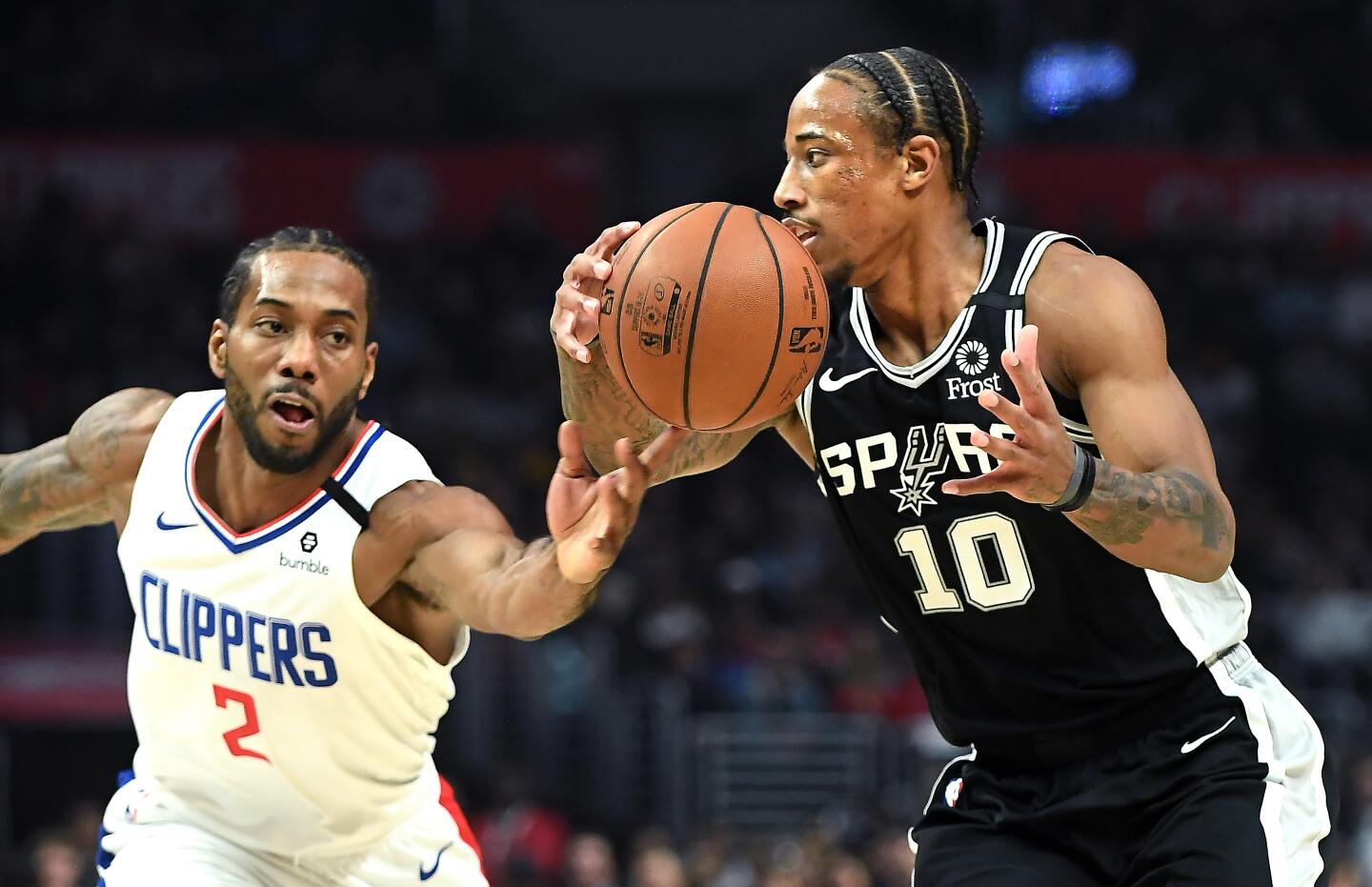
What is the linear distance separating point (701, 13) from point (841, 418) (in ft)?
43.0

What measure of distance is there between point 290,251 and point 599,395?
842mm

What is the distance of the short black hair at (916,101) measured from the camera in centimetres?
370

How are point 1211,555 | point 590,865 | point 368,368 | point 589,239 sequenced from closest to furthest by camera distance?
1. point 1211,555
2. point 368,368
3. point 590,865
4. point 589,239

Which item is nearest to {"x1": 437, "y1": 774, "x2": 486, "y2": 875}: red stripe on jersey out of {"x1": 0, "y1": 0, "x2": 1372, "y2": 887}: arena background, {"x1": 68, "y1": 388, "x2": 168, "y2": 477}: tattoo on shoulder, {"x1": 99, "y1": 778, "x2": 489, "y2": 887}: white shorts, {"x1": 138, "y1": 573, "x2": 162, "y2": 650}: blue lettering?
{"x1": 99, "y1": 778, "x2": 489, "y2": 887}: white shorts

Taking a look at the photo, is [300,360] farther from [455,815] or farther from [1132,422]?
[1132,422]

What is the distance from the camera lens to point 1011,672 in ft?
11.7

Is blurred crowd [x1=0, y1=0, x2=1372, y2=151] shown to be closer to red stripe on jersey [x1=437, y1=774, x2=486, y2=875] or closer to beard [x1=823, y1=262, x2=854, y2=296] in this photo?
red stripe on jersey [x1=437, y1=774, x2=486, y2=875]

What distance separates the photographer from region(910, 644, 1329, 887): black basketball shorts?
3307 mm

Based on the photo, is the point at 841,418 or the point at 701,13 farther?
the point at 701,13

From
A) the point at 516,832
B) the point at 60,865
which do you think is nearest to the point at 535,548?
the point at 60,865

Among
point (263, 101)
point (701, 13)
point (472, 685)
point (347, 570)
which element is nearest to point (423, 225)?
point (263, 101)

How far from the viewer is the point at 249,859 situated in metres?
3.95

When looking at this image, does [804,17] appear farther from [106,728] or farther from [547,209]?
[106,728]

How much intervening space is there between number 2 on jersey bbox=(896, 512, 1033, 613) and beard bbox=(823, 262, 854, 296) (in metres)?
0.55
